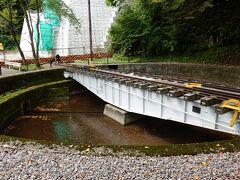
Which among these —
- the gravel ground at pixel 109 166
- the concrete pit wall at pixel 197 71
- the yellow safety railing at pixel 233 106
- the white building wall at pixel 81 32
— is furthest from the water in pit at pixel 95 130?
the white building wall at pixel 81 32

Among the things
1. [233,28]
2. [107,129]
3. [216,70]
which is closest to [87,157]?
[107,129]

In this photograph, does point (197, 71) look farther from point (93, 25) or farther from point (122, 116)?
point (93, 25)

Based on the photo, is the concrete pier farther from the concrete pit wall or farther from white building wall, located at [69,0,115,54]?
white building wall, located at [69,0,115,54]

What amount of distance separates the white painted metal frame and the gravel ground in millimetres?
1931

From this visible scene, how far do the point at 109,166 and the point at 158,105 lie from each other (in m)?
4.77

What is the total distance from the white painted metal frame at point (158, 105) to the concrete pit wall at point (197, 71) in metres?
6.99

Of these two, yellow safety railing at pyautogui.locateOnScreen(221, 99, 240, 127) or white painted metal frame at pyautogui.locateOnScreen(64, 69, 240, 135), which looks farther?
white painted metal frame at pyautogui.locateOnScreen(64, 69, 240, 135)

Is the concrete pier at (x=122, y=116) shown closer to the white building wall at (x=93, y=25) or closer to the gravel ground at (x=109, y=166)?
the gravel ground at (x=109, y=166)

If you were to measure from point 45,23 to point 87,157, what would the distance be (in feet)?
95.9

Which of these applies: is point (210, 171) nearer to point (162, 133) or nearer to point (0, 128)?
A: point (162, 133)

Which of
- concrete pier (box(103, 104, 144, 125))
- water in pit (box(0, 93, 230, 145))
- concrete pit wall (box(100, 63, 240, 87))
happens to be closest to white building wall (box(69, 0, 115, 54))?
concrete pit wall (box(100, 63, 240, 87))

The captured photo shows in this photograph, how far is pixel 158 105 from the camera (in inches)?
365

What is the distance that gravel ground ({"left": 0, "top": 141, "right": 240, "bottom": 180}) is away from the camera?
4.63 metres

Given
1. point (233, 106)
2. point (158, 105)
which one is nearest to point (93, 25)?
point (158, 105)
